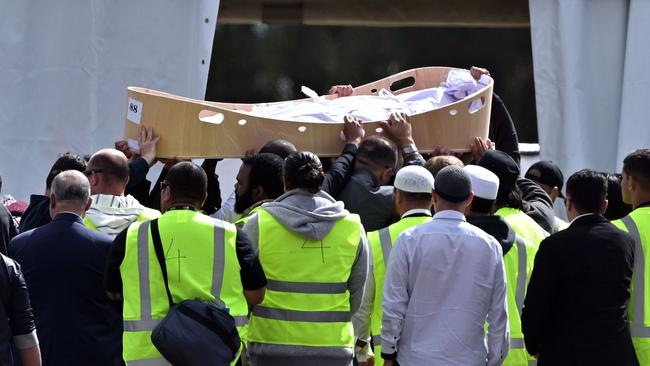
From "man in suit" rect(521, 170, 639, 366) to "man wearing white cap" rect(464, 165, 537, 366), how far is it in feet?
0.86

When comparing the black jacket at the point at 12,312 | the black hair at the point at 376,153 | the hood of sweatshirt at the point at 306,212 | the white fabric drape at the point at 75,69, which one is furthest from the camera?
the white fabric drape at the point at 75,69

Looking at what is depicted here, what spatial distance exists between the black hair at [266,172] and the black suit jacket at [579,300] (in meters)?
1.18

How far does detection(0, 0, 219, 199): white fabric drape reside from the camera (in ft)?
21.8

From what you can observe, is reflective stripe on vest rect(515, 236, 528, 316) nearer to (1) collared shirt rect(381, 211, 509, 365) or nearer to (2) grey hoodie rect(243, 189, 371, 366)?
(1) collared shirt rect(381, 211, 509, 365)

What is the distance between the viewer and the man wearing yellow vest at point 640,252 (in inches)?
169

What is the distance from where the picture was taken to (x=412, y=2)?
320 inches

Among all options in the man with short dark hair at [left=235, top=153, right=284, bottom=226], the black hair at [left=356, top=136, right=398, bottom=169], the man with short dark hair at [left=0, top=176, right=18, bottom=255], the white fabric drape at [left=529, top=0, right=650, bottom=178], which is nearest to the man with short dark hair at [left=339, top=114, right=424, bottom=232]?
the black hair at [left=356, top=136, right=398, bottom=169]

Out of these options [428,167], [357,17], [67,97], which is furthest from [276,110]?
[357,17]

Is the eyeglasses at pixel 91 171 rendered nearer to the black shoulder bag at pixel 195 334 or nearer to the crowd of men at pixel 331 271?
the crowd of men at pixel 331 271

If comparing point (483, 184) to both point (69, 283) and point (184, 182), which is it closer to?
point (184, 182)

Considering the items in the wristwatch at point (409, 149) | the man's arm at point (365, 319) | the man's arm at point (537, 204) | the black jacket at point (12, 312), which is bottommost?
the man's arm at point (365, 319)

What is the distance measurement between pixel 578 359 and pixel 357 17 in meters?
4.62

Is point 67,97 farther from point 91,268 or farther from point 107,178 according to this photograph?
point 91,268

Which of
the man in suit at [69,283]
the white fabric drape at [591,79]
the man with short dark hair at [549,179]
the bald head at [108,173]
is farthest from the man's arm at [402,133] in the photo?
the white fabric drape at [591,79]
